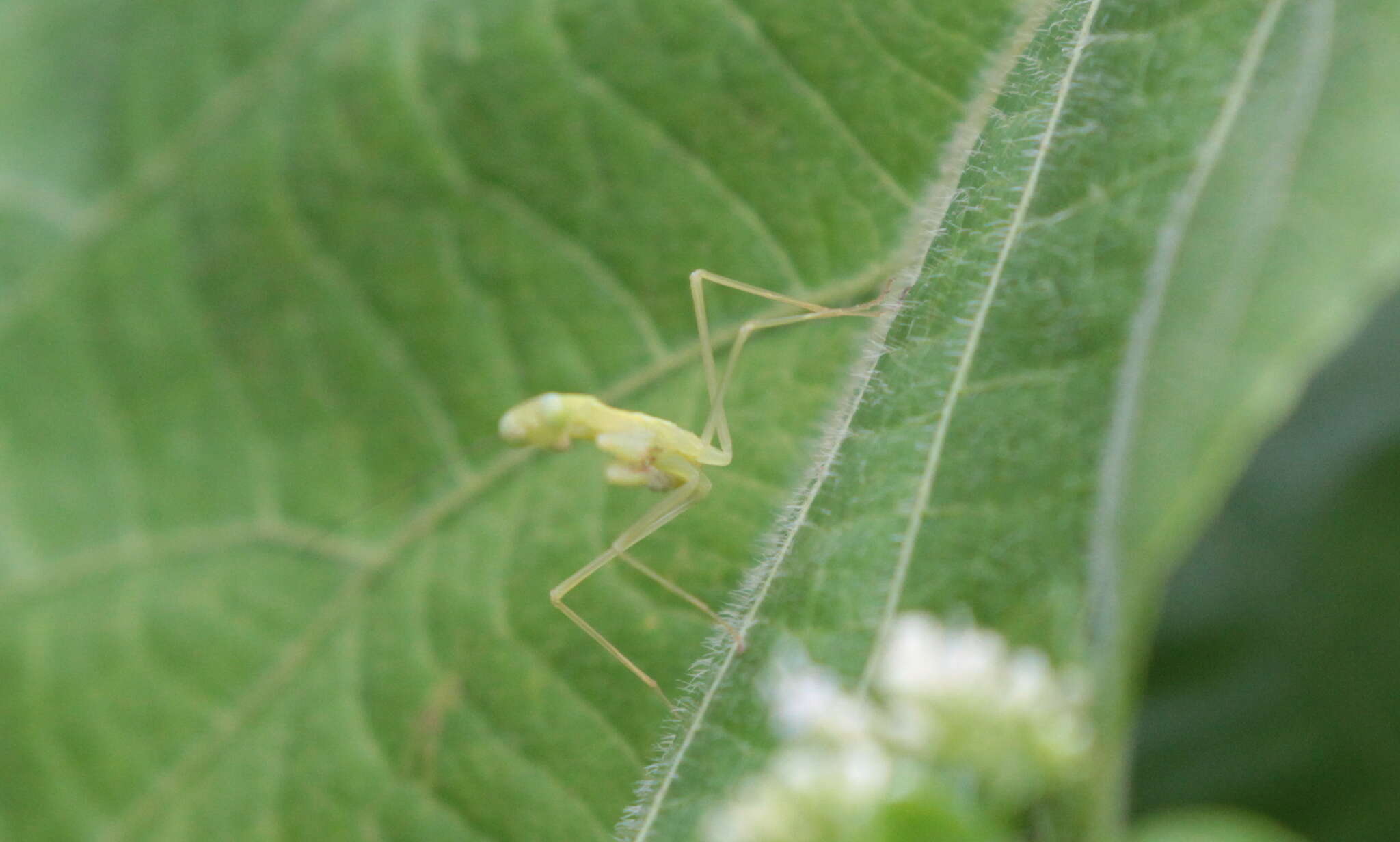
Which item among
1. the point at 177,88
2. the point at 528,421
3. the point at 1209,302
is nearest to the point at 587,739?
the point at 528,421

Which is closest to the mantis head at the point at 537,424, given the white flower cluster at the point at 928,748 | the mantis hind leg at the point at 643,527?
the mantis hind leg at the point at 643,527

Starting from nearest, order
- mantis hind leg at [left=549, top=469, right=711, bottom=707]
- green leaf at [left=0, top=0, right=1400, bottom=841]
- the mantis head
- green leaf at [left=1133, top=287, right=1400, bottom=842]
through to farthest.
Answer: green leaf at [left=0, top=0, right=1400, bottom=841], green leaf at [left=1133, top=287, right=1400, bottom=842], mantis hind leg at [left=549, top=469, right=711, bottom=707], the mantis head

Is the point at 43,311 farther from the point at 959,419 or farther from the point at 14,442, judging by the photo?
the point at 959,419

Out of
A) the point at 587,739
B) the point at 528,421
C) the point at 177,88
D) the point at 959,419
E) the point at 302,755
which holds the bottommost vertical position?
the point at 302,755

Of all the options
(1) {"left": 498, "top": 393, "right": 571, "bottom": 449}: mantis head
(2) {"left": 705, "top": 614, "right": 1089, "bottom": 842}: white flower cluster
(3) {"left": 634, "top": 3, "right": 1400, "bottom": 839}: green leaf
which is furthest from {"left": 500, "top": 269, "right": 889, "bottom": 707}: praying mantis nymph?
(2) {"left": 705, "top": 614, "right": 1089, "bottom": 842}: white flower cluster

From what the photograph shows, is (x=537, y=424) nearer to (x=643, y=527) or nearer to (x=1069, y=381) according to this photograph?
(x=643, y=527)

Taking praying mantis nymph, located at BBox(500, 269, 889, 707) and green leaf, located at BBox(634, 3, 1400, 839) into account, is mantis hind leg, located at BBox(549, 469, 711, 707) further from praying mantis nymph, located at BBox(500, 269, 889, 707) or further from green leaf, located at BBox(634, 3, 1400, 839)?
green leaf, located at BBox(634, 3, 1400, 839)

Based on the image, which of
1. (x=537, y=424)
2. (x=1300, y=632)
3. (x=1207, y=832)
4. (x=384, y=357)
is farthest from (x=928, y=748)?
(x=384, y=357)
